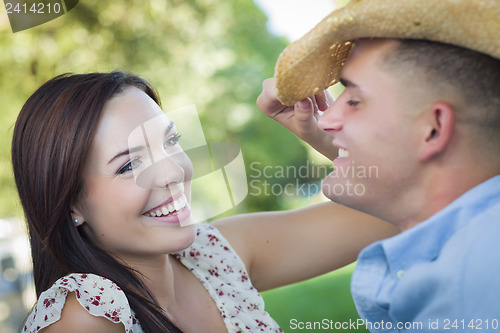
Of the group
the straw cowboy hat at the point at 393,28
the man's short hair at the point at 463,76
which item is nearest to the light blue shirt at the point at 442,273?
the man's short hair at the point at 463,76

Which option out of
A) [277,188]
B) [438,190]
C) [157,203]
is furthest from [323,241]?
[277,188]

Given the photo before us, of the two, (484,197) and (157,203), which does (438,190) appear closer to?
(484,197)

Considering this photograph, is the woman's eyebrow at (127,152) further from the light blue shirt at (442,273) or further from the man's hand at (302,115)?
the light blue shirt at (442,273)

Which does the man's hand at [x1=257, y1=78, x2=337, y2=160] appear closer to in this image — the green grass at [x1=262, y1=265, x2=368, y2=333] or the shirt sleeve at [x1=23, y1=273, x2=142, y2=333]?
the shirt sleeve at [x1=23, y1=273, x2=142, y2=333]

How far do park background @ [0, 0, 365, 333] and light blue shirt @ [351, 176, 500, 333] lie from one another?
14.0 feet

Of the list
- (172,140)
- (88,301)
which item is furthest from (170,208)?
(88,301)

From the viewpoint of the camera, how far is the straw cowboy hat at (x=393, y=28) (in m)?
0.80

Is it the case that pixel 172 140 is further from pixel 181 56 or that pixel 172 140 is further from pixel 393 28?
pixel 181 56

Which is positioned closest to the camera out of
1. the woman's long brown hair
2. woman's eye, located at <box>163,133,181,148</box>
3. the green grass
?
the woman's long brown hair

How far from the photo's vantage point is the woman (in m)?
1.18

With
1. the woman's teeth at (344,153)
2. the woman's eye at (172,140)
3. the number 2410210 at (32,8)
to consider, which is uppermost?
the number 2410210 at (32,8)

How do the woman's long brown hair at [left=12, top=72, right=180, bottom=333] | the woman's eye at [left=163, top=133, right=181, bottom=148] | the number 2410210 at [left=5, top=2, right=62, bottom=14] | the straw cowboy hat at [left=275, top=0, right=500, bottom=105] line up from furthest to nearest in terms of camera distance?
the number 2410210 at [left=5, top=2, right=62, bottom=14]
the woman's eye at [left=163, top=133, right=181, bottom=148]
the woman's long brown hair at [left=12, top=72, right=180, bottom=333]
the straw cowboy hat at [left=275, top=0, right=500, bottom=105]

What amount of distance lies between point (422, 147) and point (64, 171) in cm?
80

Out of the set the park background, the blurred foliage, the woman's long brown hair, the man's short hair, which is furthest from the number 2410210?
the man's short hair
